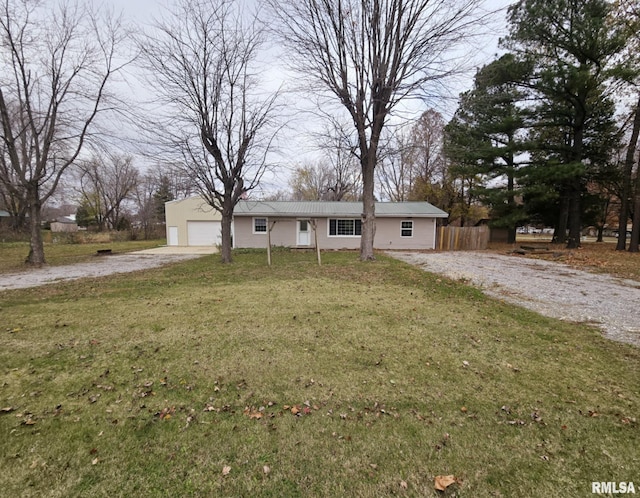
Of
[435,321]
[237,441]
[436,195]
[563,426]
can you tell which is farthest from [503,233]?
[237,441]

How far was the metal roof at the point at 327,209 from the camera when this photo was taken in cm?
1736

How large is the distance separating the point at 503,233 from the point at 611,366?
20680mm

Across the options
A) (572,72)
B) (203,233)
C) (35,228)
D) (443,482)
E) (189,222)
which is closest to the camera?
(443,482)

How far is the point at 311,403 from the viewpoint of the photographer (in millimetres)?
2609

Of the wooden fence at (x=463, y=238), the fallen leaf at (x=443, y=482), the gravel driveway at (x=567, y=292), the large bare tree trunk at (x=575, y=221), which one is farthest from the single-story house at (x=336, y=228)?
the fallen leaf at (x=443, y=482)

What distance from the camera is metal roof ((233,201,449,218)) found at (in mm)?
17359

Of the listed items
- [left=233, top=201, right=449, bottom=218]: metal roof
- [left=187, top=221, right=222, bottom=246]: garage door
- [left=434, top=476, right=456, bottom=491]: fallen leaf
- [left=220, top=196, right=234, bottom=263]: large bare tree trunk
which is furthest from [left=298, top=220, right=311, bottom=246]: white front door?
[left=434, top=476, right=456, bottom=491]: fallen leaf

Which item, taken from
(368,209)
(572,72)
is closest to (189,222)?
(368,209)

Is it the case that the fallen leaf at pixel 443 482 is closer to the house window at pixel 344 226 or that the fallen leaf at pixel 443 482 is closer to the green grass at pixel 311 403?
the green grass at pixel 311 403

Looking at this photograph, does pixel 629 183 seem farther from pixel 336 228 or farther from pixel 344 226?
pixel 336 228

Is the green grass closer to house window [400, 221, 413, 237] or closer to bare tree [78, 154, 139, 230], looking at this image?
house window [400, 221, 413, 237]

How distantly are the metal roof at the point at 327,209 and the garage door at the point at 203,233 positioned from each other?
15.8 ft

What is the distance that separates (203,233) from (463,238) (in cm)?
1811

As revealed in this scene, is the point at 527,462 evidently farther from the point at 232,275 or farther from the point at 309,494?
the point at 232,275
